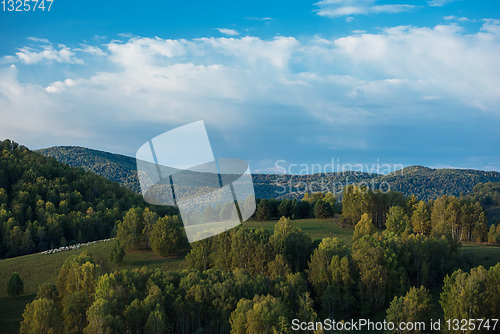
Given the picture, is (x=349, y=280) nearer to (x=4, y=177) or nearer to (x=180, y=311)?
(x=180, y=311)

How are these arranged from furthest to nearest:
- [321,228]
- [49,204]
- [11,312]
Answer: [49,204] < [321,228] < [11,312]

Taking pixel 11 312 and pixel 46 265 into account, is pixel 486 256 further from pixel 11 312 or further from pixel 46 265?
pixel 46 265

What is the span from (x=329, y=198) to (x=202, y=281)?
224 feet

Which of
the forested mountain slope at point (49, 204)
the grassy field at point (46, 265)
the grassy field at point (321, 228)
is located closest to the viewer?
the grassy field at point (46, 265)

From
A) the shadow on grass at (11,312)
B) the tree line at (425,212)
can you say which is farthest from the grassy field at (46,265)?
the tree line at (425,212)

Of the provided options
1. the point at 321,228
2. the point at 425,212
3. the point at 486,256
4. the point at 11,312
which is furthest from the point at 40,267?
the point at 425,212

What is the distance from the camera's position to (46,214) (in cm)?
9825

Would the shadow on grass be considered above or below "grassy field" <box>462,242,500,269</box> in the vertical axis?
below

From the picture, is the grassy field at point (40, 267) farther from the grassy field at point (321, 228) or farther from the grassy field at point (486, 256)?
the grassy field at point (486, 256)

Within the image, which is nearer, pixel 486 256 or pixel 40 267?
pixel 40 267

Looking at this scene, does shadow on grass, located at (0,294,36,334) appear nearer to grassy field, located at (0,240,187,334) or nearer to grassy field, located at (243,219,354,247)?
grassy field, located at (0,240,187,334)

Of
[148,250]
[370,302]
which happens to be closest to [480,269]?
[370,302]

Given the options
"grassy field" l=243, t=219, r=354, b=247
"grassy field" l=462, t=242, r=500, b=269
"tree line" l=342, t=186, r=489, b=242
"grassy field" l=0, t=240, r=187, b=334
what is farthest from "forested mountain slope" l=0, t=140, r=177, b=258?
"grassy field" l=462, t=242, r=500, b=269

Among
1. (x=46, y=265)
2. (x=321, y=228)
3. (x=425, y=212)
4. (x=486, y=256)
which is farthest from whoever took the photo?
(x=321, y=228)
